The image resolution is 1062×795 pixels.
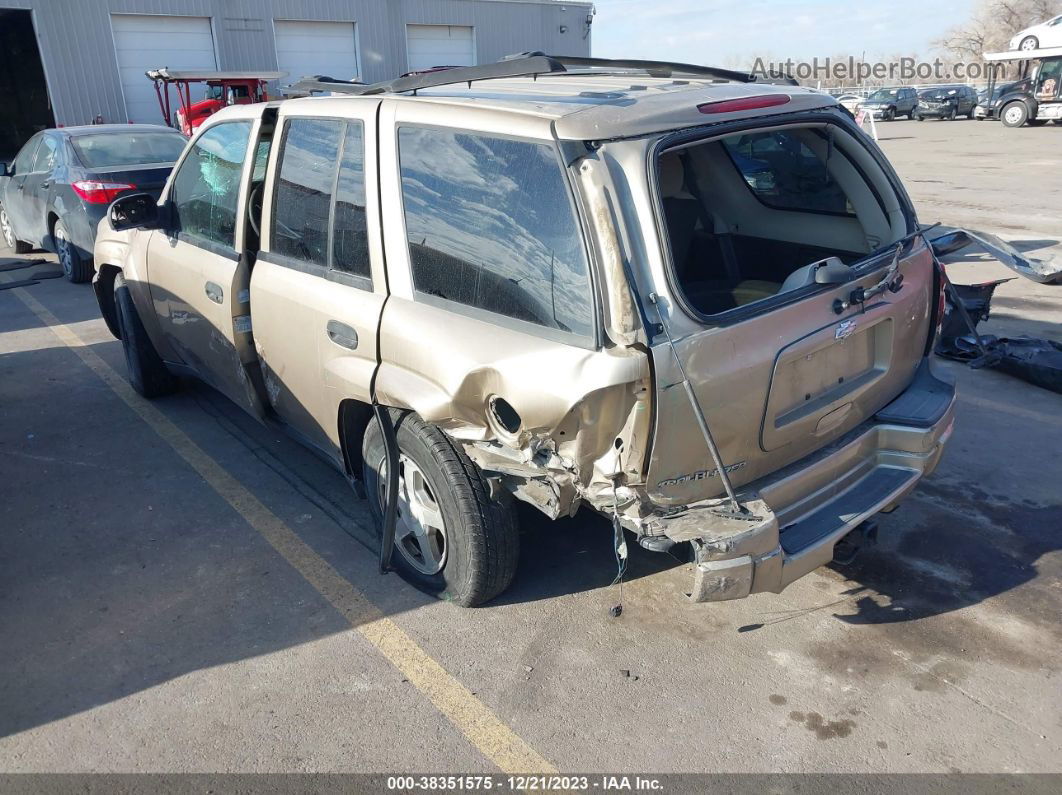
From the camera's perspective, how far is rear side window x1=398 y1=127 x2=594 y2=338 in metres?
2.75

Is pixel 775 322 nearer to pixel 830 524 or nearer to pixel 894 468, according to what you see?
pixel 830 524

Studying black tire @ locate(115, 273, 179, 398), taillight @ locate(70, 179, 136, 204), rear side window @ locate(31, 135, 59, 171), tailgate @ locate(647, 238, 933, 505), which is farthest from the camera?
rear side window @ locate(31, 135, 59, 171)

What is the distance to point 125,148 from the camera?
9.66m

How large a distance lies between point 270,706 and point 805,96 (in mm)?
3098

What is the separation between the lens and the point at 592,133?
2711mm

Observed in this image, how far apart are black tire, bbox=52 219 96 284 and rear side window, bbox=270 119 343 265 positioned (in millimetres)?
6669

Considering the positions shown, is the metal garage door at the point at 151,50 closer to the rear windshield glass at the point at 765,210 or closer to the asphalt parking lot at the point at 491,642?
the asphalt parking lot at the point at 491,642

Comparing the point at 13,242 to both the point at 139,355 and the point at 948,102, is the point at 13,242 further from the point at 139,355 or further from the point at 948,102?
the point at 948,102

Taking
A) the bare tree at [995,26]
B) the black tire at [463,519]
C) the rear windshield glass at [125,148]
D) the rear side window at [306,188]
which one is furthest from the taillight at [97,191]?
the bare tree at [995,26]

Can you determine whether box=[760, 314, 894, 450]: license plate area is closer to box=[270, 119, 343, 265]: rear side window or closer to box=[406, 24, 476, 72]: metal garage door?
box=[270, 119, 343, 265]: rear side window

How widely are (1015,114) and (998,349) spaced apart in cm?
2990

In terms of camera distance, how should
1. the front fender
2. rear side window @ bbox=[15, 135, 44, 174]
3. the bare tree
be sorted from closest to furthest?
the front fender
rear side window @ bbox=[15, 135, 44, 174]
the bare tree

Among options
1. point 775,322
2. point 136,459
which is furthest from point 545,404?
point 136,459

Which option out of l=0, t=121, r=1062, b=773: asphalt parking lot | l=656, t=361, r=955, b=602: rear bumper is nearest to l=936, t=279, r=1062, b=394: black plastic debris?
l=0, t=121, r=1062, b=773: asphalt parking lot
